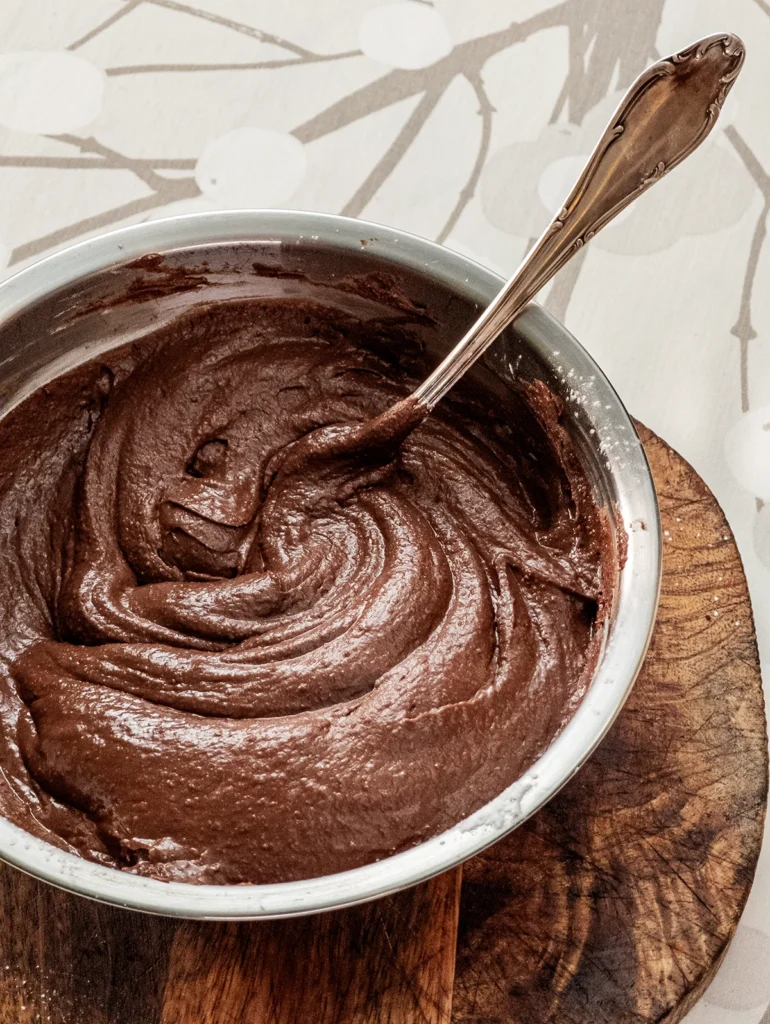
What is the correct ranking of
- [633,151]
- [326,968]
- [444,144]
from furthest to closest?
Answer: [444,144], [633,151], [326,968]

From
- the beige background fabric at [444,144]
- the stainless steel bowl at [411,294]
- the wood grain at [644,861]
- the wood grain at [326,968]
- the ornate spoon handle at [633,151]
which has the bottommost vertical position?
the wood grain at [326,968]

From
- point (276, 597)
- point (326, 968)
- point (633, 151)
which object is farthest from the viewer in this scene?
point (276, 597)

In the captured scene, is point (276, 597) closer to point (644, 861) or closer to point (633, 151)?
point (644, 861)

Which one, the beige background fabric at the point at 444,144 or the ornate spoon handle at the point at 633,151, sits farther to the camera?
the beige background fabric at the point at 444,144

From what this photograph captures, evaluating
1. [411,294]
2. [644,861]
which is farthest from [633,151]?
[644,861]

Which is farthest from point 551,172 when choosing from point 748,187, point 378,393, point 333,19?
point 378,393

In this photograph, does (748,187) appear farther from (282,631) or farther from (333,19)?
(282,631)

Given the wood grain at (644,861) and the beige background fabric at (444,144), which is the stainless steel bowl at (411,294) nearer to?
the wood grain at (644,861)

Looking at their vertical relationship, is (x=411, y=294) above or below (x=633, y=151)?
below

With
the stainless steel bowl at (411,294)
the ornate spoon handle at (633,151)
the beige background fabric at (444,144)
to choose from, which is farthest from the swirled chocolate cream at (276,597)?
the beige background fabric at (444,144)
